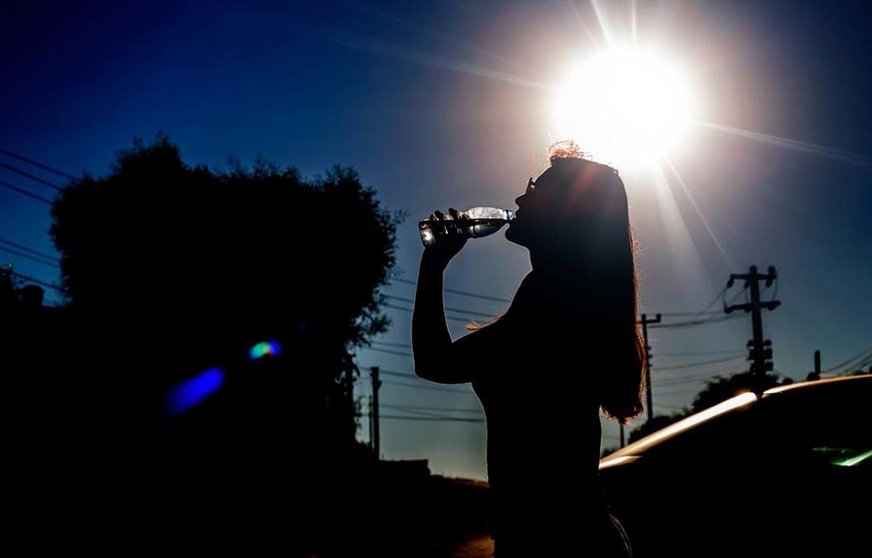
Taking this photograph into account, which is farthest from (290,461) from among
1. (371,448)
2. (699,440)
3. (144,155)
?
(699,440)

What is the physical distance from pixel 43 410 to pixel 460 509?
13.0m

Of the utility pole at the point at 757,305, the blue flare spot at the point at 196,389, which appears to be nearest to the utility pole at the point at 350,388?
the blue flare spot at the point at 196,389

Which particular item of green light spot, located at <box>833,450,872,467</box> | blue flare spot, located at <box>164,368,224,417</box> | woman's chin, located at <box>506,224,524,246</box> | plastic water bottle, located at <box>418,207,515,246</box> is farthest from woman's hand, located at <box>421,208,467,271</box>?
blue flare spot, located at <box>164,368,224,417</box>

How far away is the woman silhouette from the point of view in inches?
55.8

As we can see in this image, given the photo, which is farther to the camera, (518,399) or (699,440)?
(699,440)

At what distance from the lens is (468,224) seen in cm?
184

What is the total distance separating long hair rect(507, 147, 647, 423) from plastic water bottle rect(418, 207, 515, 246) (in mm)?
224

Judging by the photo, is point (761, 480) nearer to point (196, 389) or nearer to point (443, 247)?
point (443, 247)

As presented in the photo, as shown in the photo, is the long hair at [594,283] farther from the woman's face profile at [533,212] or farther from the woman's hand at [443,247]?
the woman's hand at [443,247]

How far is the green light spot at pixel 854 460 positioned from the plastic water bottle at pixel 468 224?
1953 mm

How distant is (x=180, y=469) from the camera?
794 inches

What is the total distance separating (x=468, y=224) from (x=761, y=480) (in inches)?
73.6

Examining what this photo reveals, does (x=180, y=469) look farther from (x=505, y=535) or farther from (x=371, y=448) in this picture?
(x=505, y=535)

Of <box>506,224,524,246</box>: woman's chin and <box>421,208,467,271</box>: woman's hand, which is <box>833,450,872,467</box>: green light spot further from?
<box>421,208,467,271</box>: woman's hand
